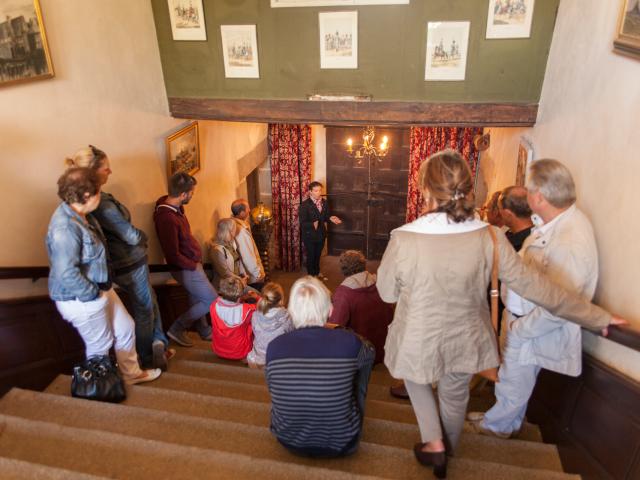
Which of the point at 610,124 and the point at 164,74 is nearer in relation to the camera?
the point at 610,124

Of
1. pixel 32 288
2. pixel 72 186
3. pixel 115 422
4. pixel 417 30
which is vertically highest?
pixel 417 30

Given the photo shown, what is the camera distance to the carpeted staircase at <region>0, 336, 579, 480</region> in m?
1.95

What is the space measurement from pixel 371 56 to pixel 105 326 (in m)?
2.78

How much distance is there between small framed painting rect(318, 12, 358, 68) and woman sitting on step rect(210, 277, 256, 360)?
6.41 ft

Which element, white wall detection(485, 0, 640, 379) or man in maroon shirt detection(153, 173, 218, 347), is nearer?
white wall detection(485, 0, 640, 379)

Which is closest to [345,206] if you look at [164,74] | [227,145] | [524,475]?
[227,145]

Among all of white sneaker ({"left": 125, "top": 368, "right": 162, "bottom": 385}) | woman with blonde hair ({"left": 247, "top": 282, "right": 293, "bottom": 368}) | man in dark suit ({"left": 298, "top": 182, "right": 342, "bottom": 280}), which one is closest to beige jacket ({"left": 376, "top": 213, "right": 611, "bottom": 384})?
woman with blonde hair ({"left": 247, "top": 282, "right": 293, "bottom": 368})

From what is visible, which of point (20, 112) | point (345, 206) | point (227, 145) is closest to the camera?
point (20, 112)

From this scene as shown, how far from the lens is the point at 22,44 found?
2631 millimetres

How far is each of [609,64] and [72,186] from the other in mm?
2843

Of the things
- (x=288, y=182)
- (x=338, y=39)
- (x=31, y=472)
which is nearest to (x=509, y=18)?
(x=338, y=39)

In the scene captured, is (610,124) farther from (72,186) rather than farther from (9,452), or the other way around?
(9,452)

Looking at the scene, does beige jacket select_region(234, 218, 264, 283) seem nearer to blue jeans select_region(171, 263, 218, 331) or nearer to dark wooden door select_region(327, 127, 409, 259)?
blue jeans select_region(171, 263, 218, 331)

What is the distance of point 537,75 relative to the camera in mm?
3475
